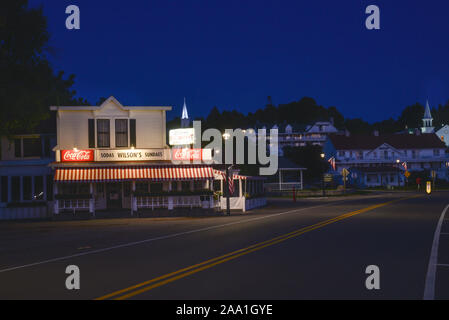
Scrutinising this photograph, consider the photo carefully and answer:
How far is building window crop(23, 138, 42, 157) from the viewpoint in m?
38.3

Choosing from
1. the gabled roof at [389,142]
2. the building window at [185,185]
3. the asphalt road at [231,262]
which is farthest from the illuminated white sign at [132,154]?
the gabled roof at [389,142]

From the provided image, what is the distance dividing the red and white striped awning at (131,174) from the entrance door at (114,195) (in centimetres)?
205

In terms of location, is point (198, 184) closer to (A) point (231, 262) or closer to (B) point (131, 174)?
(B) point (131, 174)

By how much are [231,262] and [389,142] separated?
327 ft

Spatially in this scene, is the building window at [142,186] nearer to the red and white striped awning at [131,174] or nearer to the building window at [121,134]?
the red and white striped awning at [131,174]

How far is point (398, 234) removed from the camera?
2050cm

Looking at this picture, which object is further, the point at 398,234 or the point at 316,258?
the point at 398,234

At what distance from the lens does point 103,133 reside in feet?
123

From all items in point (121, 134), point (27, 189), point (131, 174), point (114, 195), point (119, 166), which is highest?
point (121, 134)

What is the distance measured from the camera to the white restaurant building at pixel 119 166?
1399 inches

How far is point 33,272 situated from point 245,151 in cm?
6428

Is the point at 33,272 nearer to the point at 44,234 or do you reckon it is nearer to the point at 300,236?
the point at 300,236

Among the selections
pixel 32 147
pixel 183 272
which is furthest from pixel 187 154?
pixel 183 272
